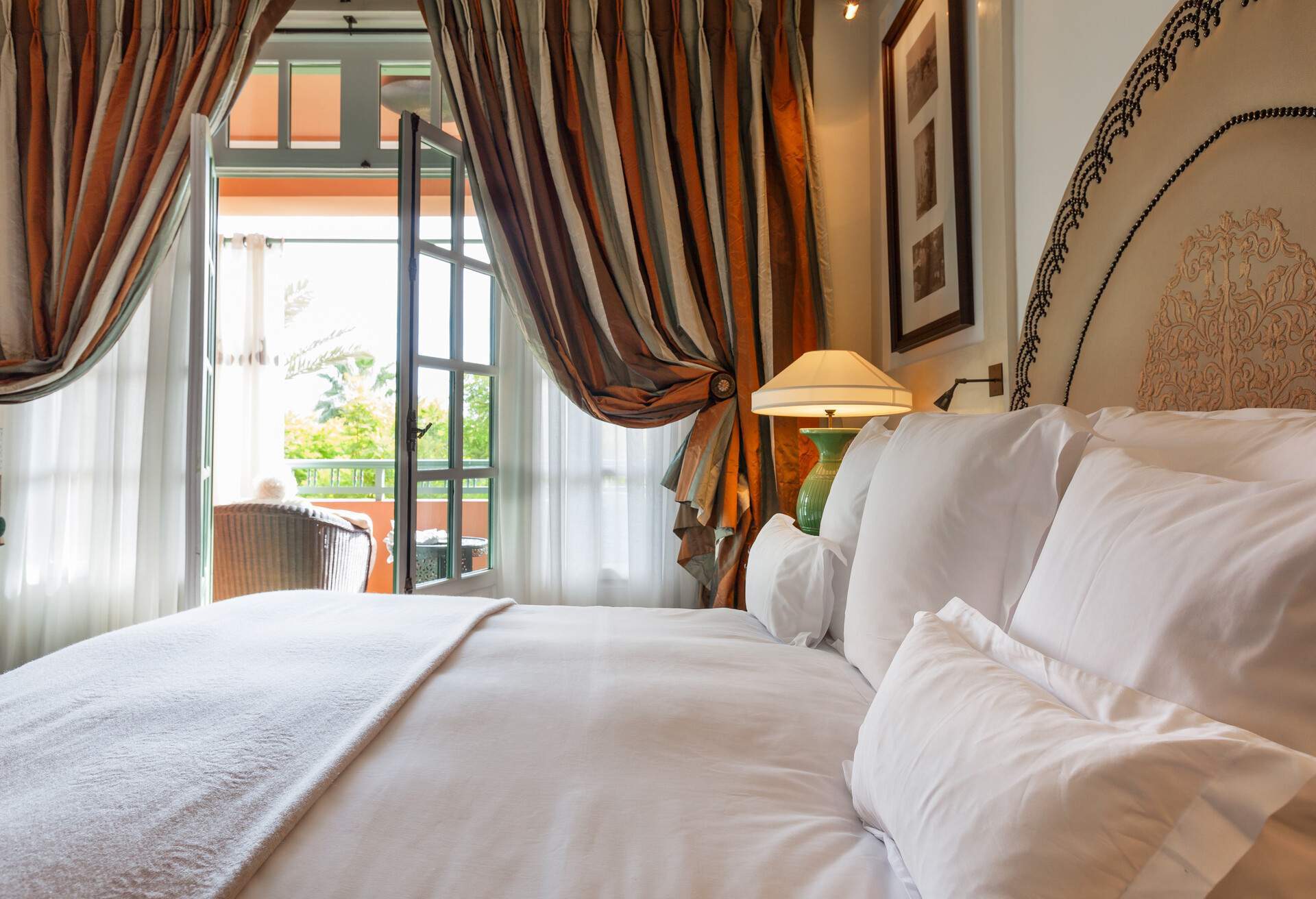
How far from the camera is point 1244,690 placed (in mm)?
572

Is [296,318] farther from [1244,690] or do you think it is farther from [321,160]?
[1244,690]

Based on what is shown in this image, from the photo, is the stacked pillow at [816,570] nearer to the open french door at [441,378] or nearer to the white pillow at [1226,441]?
the white pillow at [1226,441]

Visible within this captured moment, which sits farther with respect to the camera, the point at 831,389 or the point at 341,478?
the point at 341,478

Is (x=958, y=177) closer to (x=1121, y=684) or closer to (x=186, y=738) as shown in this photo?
(x=1121, y=684)

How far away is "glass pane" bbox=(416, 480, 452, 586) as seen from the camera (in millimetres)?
3037

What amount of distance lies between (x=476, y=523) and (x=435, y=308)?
88 centimetres

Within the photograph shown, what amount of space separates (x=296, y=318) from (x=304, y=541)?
342 centimetres

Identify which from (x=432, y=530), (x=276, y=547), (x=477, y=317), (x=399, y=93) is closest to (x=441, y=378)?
(x=477, y=317)

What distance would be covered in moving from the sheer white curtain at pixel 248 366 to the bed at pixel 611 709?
3.46 m

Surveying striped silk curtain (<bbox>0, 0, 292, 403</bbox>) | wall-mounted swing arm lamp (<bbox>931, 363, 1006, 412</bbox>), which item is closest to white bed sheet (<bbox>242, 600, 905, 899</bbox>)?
wall-mounted swing arm lamp (<bbox>931, 363, 1006, 412</bbox>)

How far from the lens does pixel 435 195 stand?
3.17m

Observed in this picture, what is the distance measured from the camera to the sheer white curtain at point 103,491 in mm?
3242

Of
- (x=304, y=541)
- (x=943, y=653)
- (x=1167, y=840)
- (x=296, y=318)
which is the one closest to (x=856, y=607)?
(x=943, y=653)

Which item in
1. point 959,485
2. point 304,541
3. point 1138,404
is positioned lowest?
point 304,541
